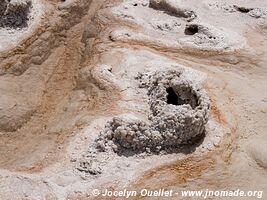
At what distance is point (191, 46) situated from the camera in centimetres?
1689

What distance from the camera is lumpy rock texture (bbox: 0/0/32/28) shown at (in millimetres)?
17516

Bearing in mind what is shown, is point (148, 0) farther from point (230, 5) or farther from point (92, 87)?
point (92, 87)

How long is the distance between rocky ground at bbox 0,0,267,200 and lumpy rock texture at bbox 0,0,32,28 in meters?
0.05

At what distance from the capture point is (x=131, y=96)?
13852 millimetres

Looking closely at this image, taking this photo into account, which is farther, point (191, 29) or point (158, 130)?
point (191, 29)

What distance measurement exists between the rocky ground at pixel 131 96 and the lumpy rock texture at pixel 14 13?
5 cm

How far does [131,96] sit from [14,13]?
716 cm

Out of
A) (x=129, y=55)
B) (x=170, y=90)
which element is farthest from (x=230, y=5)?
(x=170, y=90)

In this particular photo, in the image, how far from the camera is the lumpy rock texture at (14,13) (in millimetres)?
17516

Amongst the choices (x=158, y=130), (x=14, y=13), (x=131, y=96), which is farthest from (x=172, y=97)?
(x=14, y=13)

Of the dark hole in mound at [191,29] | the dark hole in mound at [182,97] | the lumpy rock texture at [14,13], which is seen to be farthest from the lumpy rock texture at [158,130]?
the lumpy rock texture at [14,13]

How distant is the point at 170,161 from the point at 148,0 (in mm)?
10646

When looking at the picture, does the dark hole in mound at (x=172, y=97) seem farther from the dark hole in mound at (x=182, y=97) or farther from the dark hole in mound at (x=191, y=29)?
the dark hole in mound at (x=191, y=29)

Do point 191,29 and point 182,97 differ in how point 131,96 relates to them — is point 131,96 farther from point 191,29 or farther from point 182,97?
point 191,29
